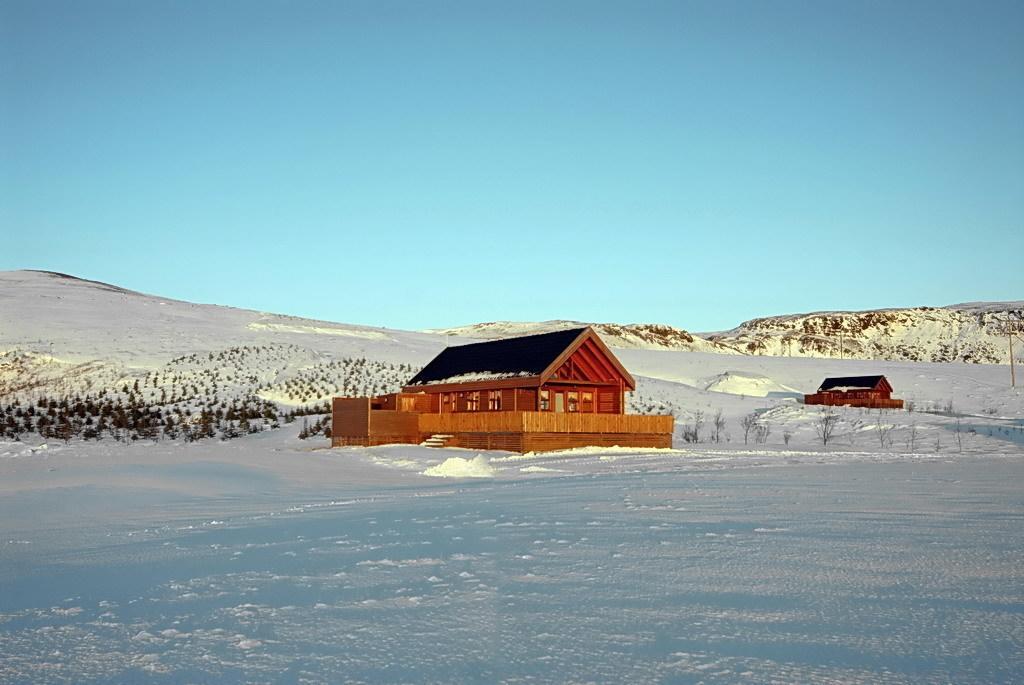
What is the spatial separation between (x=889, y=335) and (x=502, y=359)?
480 ft

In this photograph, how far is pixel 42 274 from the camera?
122 m

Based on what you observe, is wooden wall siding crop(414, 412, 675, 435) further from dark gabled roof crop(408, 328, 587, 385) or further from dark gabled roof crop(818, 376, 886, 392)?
dark gabled roof crop(818, 376, 886, 392)

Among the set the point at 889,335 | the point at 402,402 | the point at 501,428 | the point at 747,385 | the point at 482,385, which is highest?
the point at 889,335

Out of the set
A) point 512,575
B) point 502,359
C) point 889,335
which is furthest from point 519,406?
point 889,335

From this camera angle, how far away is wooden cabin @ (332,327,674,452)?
30.9m

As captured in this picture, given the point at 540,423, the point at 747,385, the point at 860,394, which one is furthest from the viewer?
the point at 747,385

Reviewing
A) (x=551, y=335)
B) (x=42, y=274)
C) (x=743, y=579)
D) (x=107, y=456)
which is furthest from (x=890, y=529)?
(x=42, y=274)

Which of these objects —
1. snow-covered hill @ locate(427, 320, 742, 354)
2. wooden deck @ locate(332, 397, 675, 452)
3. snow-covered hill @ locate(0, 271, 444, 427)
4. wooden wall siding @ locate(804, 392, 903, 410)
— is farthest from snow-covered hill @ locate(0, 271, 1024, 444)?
snow-covered hill @ locate(427, 320, 742, 354)

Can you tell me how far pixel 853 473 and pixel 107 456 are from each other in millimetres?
19685

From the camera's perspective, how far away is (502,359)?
34.8m

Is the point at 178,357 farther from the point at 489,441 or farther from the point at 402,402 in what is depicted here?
the point at 489,441

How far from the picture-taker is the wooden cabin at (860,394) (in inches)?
2279

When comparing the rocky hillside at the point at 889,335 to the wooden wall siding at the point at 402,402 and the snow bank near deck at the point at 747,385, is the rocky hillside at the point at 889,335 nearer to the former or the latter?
the snow bank near deck at the point at 747,385

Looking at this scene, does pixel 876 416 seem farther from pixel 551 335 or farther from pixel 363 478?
pixel 363 478
